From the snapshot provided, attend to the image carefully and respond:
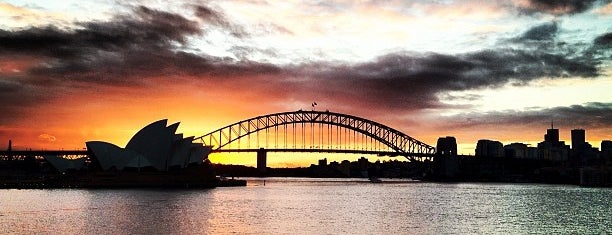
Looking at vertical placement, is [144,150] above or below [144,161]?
above

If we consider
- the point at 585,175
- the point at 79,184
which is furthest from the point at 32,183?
the point at 585,175

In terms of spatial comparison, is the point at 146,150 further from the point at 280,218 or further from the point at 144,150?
the point at 280,218

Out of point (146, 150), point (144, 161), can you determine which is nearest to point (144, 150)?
point (146, 150)

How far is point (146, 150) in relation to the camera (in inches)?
3506

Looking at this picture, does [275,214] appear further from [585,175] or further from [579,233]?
[585,175]

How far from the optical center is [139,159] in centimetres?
8894

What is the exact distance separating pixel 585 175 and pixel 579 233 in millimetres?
106345

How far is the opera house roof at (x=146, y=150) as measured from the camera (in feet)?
287

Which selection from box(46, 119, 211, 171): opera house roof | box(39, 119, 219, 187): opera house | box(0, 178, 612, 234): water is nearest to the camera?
box(0, 178, 612, 234): water

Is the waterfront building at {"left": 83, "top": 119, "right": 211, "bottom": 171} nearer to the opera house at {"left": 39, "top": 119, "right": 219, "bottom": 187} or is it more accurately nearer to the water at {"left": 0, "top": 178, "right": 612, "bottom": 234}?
the opera house at {"left": 39, "top": 119, "right": 219, "bottom": 187}

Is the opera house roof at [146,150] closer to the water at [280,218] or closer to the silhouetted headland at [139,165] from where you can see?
the silhouetted headland at [139,165]

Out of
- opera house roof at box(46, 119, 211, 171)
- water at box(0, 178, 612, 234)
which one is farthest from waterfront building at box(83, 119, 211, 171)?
water at box(0, 178, 612, 234)

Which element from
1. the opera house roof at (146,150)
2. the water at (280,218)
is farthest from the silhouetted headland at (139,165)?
the water at (280,218)

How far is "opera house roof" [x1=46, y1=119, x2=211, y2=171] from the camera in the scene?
3445 inches
